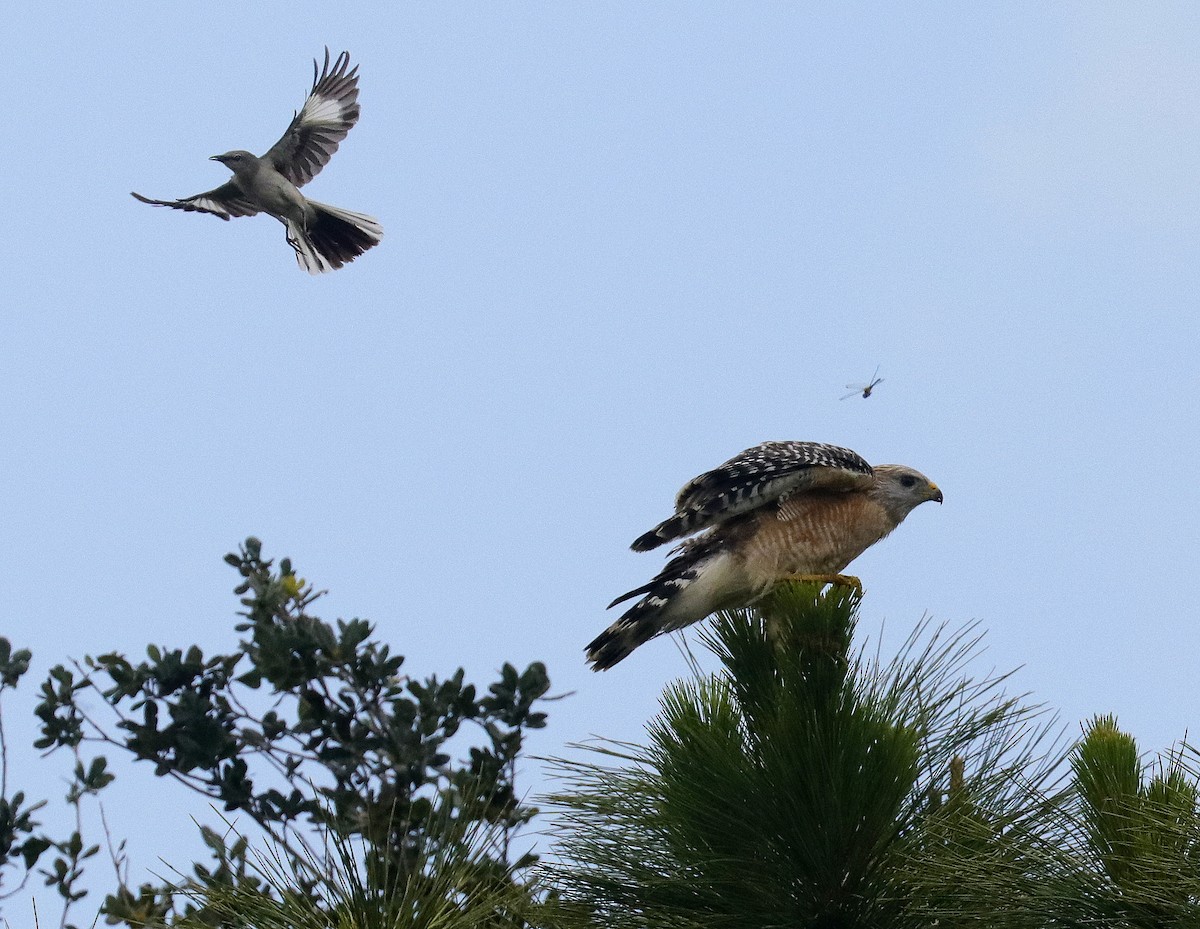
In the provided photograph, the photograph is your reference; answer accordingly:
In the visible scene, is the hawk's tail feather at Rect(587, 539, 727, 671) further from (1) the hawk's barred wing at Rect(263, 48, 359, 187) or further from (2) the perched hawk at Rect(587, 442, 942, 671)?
(1) the hawk's barred wing at Rect(263, 48, 359, 187)

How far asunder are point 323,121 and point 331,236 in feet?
2.38

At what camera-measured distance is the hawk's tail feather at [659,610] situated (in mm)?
5266

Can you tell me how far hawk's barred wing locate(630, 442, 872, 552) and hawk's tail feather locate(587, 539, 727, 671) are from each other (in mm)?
161

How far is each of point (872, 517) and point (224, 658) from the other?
10.00 ft

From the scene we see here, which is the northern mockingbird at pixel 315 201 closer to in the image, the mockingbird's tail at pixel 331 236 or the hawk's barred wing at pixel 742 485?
the mockingbird's tail at pixel 331 236

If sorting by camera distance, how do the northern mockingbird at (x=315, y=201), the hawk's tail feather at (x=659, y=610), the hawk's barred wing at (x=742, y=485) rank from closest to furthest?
the hawk's tail feather at (x=659, y=610)
the hawk's barred wing at (x=742, y=485)
the northern mockingbird at (x=315, y=201)

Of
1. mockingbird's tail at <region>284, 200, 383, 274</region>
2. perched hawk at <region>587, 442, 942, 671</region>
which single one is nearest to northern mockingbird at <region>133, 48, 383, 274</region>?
mockingbird's tail at <region>284, 200, 383, 274</region>

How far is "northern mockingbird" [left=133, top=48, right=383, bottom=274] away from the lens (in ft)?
31.1

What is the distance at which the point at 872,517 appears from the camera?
5938 mm

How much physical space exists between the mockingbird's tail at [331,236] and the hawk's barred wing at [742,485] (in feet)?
15.1

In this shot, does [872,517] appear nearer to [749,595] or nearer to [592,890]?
[749,595]

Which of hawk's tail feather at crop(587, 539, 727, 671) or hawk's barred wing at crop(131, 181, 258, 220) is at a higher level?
hawk's barred wing at crop(131, 181, 258, 220)

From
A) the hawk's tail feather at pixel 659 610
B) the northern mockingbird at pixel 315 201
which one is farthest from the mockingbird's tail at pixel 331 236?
the hawk's tail feather at pixel 659 610

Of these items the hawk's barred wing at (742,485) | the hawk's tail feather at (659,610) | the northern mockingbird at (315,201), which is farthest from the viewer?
the northern mockingbird at (315,201)
